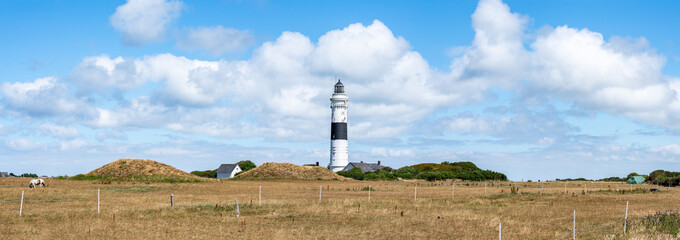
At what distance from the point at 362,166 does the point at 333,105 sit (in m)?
21.6

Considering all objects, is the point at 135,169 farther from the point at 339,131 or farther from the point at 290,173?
the point at 339,131

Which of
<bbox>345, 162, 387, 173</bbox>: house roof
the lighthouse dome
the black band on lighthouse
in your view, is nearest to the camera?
the black band on lighthouse

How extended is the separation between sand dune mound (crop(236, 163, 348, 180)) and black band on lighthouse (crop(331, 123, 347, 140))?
39.6 ft

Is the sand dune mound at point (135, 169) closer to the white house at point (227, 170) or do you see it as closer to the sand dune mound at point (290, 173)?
the sand dune mound at point (290, 173)

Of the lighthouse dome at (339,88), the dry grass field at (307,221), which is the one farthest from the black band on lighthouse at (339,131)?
the dry grass field at (307,221)

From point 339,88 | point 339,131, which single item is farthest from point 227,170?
point 339,88

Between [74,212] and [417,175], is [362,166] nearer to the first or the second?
[417,175]

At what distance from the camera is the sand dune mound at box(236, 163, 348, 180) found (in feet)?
354

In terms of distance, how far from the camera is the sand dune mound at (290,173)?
10794cm

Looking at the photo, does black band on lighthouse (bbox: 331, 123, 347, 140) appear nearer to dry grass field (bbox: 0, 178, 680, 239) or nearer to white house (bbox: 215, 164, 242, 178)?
white house (bbox: 215, 164, 242, 178)

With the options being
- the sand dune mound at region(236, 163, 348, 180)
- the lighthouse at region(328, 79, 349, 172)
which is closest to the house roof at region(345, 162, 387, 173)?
the lighthouse at region(328, 79, 349, 172)

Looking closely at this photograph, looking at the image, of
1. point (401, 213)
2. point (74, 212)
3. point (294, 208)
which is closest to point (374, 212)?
point (401, 213)

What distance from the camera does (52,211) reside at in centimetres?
3553

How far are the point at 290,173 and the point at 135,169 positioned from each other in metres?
27.6
